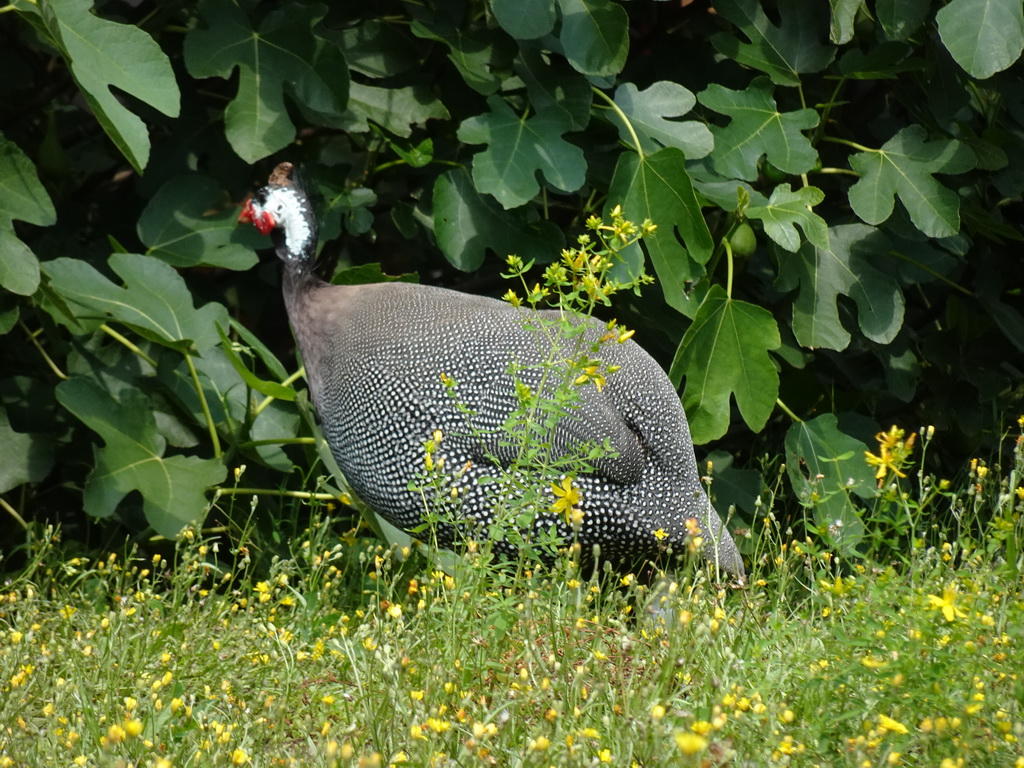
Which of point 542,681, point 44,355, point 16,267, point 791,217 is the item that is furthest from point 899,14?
point 44,355

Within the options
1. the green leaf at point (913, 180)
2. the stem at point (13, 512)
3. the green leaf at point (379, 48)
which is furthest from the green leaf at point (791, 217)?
the stem at point (13, 512)

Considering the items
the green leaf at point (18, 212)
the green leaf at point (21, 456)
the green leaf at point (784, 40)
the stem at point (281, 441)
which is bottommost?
the green leaf at point (21, 456)

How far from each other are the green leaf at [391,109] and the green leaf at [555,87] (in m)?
0.25

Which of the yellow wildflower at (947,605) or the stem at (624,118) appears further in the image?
the stem at (624,118)

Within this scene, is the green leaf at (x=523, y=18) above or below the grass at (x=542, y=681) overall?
above

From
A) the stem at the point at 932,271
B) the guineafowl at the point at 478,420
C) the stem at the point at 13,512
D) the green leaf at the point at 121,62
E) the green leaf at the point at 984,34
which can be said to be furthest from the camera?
the stem at the point at 932,271

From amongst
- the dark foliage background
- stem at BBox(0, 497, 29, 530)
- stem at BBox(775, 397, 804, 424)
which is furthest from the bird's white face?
stem at BBox(775, 397, 804, 424)

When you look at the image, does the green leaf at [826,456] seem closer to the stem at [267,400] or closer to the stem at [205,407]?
the stem at [267,400]

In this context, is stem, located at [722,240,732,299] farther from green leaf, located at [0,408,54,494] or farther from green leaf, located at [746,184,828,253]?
green leaf, located at [0,408,54,494]

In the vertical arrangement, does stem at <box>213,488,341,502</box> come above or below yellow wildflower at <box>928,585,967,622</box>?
below

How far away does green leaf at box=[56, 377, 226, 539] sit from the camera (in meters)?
2.79

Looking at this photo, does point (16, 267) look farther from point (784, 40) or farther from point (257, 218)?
point (784, 40)

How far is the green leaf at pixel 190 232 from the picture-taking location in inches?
122

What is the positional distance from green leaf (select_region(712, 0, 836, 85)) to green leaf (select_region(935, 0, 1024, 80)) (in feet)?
1.39
